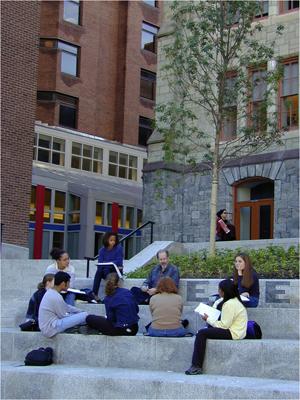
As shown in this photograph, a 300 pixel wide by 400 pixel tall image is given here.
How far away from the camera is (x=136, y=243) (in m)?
40.9

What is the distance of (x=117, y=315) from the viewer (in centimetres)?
1048

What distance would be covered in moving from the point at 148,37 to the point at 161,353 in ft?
120

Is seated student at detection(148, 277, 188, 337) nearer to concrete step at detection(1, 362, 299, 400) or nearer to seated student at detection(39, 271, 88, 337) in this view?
concrete step at detection(1, 362, 299, 400)

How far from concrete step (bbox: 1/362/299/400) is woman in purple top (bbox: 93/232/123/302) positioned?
10.3 ft

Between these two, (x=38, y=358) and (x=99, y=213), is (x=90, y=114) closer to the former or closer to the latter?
(x=99, y=213)

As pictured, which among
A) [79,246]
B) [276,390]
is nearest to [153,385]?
[276,390]

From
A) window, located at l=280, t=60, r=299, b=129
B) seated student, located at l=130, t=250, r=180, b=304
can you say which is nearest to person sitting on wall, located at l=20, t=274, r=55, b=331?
seated student, located at l=130, t=250, r=180, b=304

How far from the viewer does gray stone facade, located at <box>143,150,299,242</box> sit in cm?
2239

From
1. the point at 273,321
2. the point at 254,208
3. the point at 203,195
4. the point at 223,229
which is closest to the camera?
the point at 273,321

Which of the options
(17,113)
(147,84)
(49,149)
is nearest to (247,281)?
(17,113)

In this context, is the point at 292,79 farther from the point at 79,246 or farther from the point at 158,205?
the point at 79,246

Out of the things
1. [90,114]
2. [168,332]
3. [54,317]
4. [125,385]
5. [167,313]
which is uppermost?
[90,114]

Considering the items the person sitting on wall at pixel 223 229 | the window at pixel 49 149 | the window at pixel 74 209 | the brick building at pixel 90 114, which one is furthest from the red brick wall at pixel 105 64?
the person sitting on wall at pixel 223 229


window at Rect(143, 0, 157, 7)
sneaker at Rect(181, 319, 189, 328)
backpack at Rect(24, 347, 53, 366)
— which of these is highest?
window at Rect(143, 0, 157, 7)
